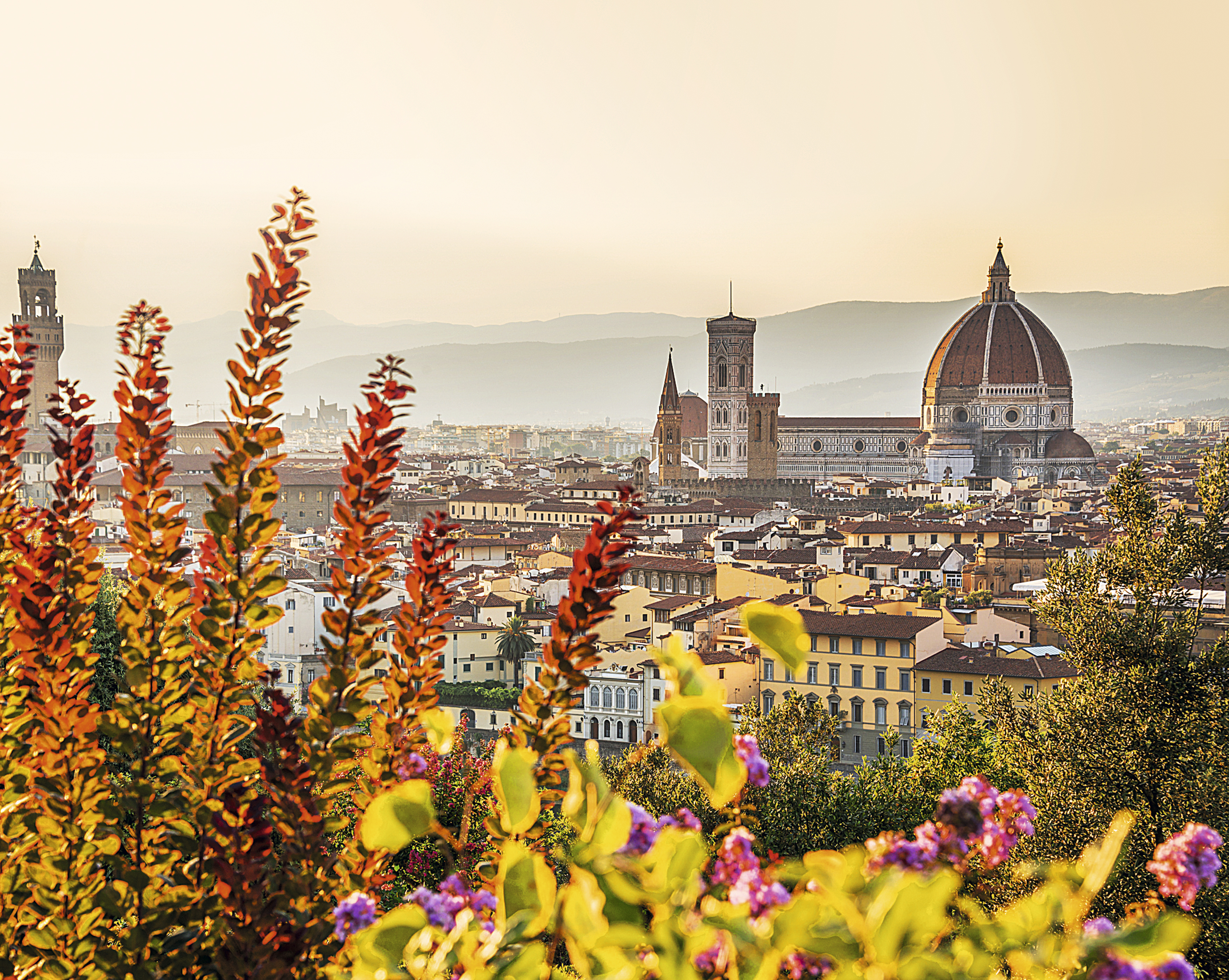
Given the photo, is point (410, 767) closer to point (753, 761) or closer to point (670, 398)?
point (753, 761)

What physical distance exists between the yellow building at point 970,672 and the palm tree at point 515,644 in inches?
309

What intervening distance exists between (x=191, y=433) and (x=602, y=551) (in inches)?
3124

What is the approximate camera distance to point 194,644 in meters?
2.02

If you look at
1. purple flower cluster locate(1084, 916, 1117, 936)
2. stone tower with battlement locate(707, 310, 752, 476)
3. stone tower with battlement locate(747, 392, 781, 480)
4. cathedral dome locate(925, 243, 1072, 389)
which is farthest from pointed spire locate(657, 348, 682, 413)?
purple flower cluster locate(1084, 916, 1117, 936)

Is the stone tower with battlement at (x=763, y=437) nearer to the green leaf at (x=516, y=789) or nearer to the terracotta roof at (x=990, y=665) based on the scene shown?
the terracotta roof at (x=990, y=665)

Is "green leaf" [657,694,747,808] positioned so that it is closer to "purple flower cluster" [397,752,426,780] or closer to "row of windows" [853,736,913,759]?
"purple flower cluster" [397,752,426,780]

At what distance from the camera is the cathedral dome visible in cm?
8088

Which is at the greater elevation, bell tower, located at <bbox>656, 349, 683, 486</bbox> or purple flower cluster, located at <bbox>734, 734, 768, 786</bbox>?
bell tower, located at <bbox>656, 349, 683, 486</bbox>

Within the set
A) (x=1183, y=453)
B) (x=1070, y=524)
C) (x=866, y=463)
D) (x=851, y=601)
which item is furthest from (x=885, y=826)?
(x=1183, y=453)

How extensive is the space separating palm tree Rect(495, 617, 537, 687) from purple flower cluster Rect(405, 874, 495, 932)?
902 inches

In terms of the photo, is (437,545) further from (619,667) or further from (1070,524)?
(1070,524)

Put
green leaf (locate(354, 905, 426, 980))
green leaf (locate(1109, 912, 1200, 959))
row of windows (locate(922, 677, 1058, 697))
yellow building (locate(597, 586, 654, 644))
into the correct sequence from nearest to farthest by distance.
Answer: green leaf (locate(1109, 912, 1200, 959)) < green leaf (locate(354, 905, 426, 980)) < row of windows (locate(922, 677, 1058, 697)) < yellow building (locate(597, 586, 654, 644))

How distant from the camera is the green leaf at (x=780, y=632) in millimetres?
1266

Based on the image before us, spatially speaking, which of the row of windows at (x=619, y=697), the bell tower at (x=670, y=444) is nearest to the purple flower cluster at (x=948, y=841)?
the row of windows at (x=619, y=697)
